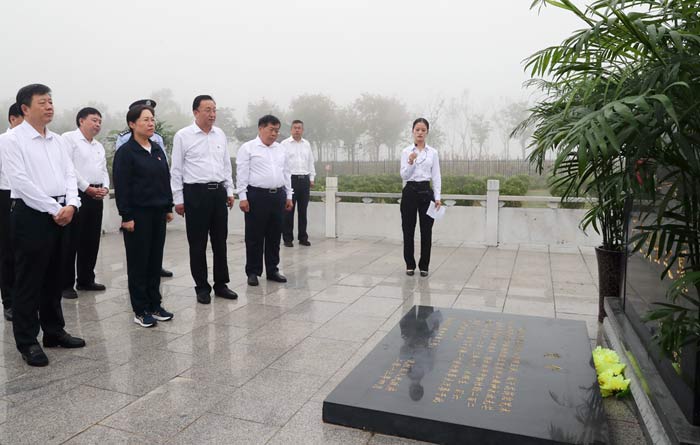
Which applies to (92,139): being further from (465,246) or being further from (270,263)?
(465,246)

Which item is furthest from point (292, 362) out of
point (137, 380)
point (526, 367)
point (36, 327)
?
point (36, 327)

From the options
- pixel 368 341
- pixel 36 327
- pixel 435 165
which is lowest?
pixel 368 341

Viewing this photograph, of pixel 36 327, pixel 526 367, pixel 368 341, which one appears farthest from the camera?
pixel 368 341

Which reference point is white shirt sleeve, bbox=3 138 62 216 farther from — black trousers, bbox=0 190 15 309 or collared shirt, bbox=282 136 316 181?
collared shirt, bbox=282 136 316 181

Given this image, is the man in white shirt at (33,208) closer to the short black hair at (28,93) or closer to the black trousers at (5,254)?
the short black hair at (28,93)

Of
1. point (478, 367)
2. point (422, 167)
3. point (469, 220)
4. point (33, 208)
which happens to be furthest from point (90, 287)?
point (469, 220)

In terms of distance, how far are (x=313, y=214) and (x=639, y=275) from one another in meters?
6.20

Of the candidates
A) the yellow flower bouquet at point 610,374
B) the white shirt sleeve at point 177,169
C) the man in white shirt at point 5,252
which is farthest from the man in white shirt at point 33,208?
the yellow flower bouquet at point 610,374

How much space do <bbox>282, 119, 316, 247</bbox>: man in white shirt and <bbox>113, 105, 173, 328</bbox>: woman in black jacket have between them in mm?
3730

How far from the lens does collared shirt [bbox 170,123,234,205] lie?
4344 millimetres

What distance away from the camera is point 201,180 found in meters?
4.36

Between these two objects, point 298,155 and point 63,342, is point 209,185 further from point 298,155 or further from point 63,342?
point 298,155

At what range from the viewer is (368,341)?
11.7ft

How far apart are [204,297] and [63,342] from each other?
50.5 inches
